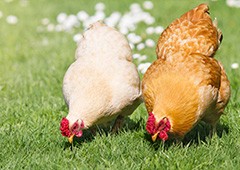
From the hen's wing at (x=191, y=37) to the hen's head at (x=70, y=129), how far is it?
3.71ft

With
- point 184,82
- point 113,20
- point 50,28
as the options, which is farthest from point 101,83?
point 50,28

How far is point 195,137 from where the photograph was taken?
591 cm

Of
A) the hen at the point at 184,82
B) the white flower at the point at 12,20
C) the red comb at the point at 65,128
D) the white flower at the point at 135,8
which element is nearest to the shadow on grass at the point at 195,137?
the hen at the point at 184,82

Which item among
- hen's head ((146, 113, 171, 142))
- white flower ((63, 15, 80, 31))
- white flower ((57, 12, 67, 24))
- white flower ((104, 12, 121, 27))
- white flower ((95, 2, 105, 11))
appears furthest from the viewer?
white flower ((95, 2, 105, 11))

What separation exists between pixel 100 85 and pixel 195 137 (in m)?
1.14

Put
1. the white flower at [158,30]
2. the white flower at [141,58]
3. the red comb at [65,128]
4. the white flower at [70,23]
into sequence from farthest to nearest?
the white flower at [70,23], the white flower at [158,30], the white flower at [141,58], the red comb at [65,128]

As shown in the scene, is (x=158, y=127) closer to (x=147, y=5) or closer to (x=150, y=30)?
(x=150, y=30)

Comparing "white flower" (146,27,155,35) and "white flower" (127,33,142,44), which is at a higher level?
"white flower" (127,33,142,44)

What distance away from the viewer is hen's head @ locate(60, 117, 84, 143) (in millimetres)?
5316

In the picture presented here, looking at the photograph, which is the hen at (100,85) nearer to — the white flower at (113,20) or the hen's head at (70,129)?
the hen's head at (70,129)

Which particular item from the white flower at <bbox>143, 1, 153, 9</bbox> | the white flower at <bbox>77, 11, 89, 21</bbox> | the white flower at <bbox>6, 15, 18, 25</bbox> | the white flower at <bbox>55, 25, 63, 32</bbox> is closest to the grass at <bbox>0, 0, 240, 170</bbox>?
the white flower at <bbox>55, 25, 63, 32</bbox>

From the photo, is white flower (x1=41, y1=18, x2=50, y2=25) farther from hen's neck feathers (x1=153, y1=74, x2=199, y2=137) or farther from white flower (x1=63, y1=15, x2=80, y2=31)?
hen's neck feathers (x1=153, y1=74, x2=199, y2=137)

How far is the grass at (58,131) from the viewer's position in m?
5.14

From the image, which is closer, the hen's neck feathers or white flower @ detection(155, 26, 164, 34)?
the hen's neck feathers
